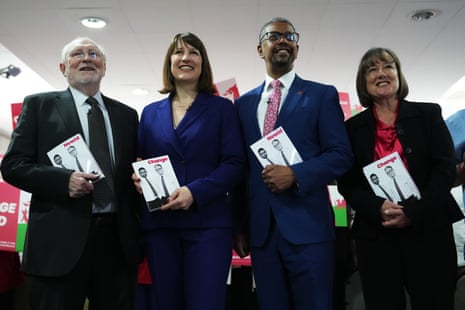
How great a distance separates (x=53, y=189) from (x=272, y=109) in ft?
3.09

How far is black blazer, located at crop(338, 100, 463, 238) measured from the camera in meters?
1.78

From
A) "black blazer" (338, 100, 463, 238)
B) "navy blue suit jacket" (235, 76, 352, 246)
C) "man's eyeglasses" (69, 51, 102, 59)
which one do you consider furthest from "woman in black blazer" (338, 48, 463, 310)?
"man's eyeglasses" (69, 51, 102, 59)

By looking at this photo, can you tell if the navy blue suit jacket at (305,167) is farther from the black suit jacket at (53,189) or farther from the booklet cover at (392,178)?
Result: the black suit jacket at (53,189)

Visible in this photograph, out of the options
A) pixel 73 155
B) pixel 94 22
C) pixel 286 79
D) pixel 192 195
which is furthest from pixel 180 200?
pixel 94 22

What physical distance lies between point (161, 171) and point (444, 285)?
3.87 feet

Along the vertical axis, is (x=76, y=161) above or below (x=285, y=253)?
above

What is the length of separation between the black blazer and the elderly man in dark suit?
0.97 m

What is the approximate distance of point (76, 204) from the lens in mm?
1785

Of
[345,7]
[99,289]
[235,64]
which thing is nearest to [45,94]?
[99,289]

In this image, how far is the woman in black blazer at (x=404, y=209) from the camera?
5.72 feet

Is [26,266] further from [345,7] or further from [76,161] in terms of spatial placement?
[345,7]

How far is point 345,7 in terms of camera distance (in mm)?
4328

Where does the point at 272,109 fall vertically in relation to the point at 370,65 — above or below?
below

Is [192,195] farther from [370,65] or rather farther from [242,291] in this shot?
[242,291]
